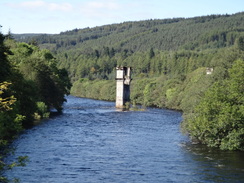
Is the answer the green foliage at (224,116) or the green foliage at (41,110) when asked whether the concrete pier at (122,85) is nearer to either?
the green foliage at (41,110)

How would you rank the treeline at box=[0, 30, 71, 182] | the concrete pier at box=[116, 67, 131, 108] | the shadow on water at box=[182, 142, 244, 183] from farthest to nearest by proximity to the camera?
1. the concrete pier at box=[116, 67, 131, 108]
2. the treeline at box=[0, 30, 71, 182]
3. the shadow on water at box=[182, 142, 244, 183]

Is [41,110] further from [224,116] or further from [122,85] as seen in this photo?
[122,85]

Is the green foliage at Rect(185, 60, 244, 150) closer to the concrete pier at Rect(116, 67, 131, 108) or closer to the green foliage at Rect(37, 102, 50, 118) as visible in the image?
the green foliage at Rect(37, 102, 50, 118)

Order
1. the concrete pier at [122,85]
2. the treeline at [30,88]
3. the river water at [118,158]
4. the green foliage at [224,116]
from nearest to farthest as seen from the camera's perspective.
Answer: the river water at [118,158], the green foliage at [224,116], the treeline at [30,88], the concrete pier at [122,85]

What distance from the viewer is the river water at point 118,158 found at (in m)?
33.5

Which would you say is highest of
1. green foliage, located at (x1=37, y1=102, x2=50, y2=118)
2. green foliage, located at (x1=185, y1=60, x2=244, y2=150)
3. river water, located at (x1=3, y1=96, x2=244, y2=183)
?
green foliage, located at (x1=185, y1=60, x2=244, y2=150)

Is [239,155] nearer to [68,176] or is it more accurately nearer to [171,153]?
[171,153]

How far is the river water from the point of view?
1320 inches

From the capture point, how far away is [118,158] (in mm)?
41062

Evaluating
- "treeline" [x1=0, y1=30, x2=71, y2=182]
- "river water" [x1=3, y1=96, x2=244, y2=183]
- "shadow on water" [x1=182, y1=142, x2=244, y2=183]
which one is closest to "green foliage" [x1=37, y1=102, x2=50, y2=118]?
"treeline" [x1=0, y1=30, x2=71, y2=182]

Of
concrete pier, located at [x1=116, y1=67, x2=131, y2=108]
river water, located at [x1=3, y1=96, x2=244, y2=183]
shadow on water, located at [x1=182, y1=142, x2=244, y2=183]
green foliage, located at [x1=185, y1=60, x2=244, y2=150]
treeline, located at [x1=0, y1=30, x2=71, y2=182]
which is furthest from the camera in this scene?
concrete pier, located at [x1=116, y1=67, x2=131, y2=108]

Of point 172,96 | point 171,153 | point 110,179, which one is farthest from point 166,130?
point 172,96

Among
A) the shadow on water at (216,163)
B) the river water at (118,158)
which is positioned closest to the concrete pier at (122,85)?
the river water at (118,158)

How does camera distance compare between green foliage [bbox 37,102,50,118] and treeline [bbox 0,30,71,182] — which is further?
green foliage [bbox 37,102,50,118]
